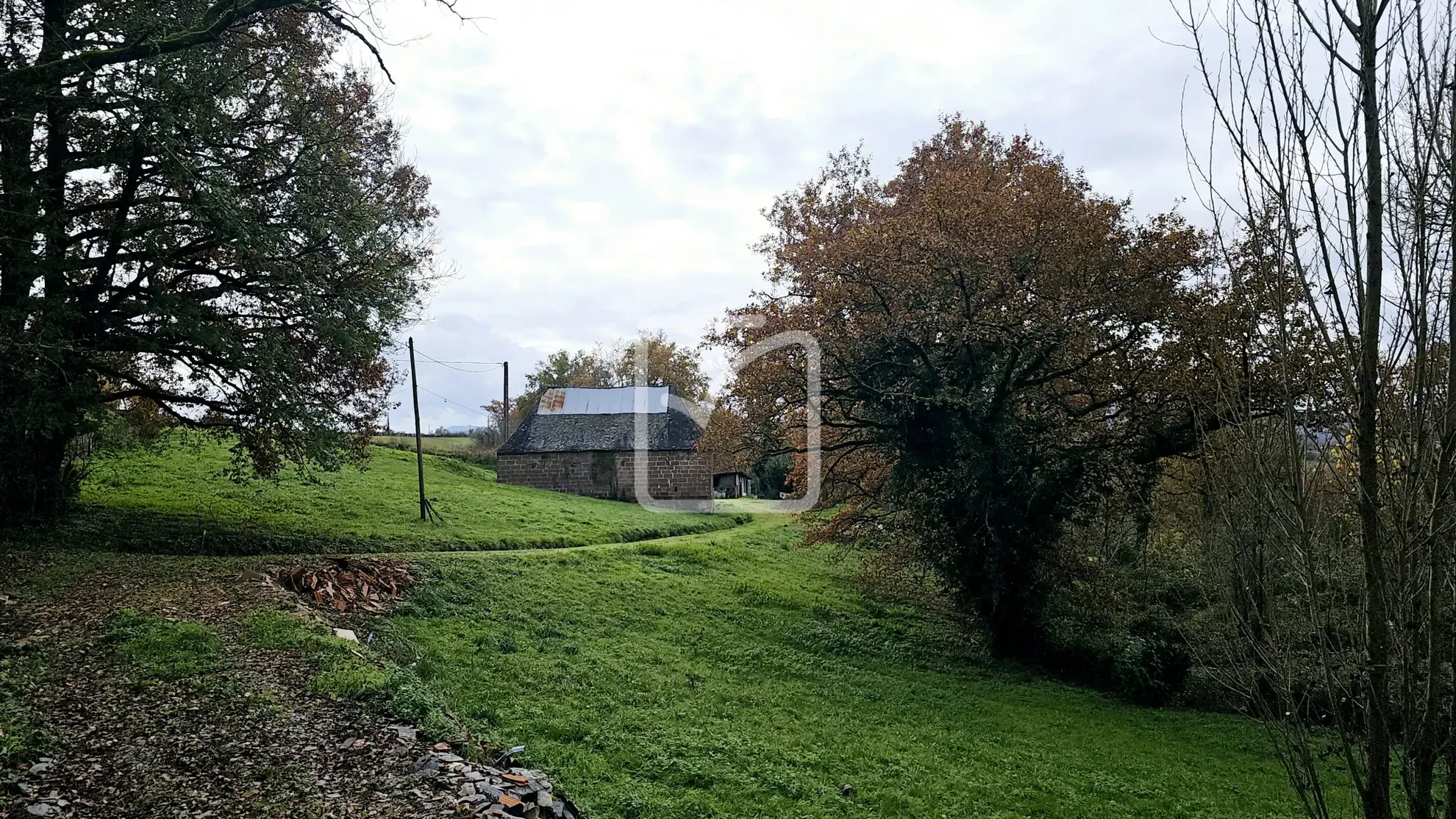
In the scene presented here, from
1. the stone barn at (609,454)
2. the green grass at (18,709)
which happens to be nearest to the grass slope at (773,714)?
the green grass at (18,709)

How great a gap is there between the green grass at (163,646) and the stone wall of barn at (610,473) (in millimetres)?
30134

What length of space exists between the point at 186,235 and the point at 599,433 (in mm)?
27127

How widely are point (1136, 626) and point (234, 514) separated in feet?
66.6

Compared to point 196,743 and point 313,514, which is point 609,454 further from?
point 196,743

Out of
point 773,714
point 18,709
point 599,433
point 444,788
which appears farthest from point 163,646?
point 599,433

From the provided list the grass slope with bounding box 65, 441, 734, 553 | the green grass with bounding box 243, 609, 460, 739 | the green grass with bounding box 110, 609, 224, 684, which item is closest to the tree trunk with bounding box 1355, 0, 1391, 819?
the green grass with bounding box 243, 609, 460, 739

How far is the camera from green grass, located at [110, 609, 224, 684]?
784 cm

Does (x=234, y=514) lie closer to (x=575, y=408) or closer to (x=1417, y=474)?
(x=1417, y=474)

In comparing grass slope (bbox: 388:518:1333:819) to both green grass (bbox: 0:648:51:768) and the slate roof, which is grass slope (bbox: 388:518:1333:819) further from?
the slate roof

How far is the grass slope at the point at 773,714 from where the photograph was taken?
8469 mm

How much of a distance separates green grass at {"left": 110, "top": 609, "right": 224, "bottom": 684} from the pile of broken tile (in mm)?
3221

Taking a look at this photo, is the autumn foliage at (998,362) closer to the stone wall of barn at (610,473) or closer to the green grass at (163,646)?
the green grass at (163,646)

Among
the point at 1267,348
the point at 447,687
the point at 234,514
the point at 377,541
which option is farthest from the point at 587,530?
the point at 1267,348

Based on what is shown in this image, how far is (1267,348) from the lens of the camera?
414 centimetres
